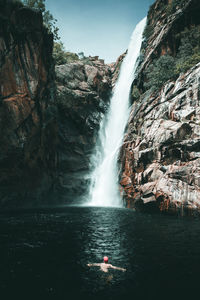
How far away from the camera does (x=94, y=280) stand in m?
8.98

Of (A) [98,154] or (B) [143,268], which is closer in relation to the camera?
(B) [143,268]

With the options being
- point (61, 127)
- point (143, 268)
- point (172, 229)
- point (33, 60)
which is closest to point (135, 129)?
point (61, 127)

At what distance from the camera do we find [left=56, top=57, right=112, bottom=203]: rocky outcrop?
42.9 meters

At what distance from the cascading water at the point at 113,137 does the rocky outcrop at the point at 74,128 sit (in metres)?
2.25

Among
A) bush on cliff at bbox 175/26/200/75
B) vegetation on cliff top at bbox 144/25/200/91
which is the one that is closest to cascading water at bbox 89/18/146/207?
vegetation on cliff top at bbox 144/25/200/91

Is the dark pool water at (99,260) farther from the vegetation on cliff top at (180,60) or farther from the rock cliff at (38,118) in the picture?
the vegetation on cliff top at (180,60)

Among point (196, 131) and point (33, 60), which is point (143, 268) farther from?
point (33, 60)

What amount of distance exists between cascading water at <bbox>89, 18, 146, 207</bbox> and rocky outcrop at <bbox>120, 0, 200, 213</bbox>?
4.66m

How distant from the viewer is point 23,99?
2964cm

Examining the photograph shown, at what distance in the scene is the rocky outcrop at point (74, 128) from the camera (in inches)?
1690

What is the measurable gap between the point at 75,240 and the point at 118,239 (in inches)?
123

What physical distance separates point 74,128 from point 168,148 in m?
25.5

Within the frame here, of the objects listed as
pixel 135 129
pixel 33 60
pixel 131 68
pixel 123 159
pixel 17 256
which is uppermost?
pixel 131 68

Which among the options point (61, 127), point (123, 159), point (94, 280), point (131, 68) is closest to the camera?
point (94, 280)
